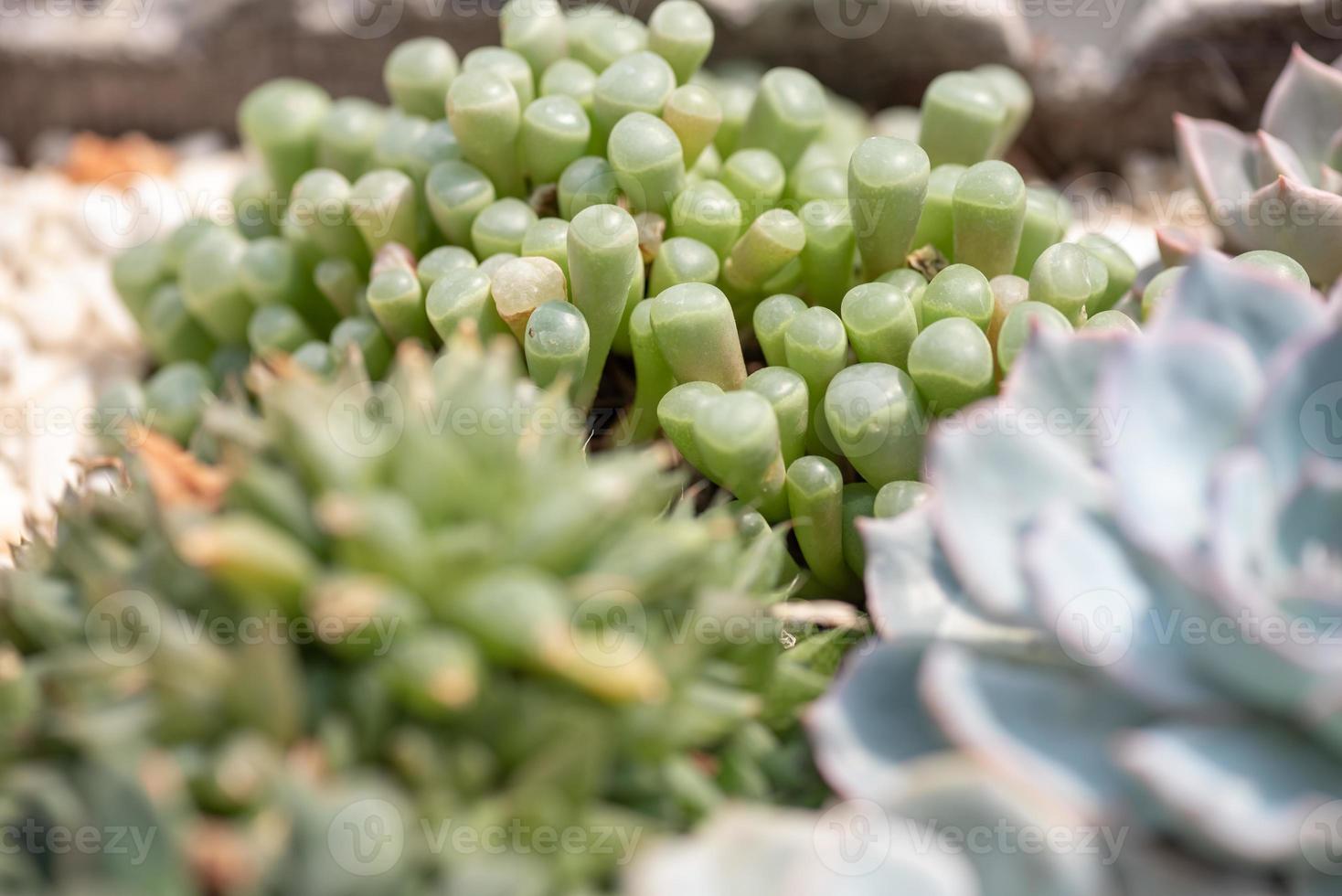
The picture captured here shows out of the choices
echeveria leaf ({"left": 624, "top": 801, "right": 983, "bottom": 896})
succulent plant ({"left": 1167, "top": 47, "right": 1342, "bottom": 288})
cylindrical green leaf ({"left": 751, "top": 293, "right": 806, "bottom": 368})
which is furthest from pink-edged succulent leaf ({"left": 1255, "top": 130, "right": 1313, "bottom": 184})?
echeveria leaf ({"left": 624, "top": 801, "right": 983, "bottom": 896})

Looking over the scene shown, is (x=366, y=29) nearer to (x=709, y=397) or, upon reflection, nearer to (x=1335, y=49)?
(x=709, y=397)

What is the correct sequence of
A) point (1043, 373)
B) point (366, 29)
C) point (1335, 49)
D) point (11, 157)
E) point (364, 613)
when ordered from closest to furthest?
point (364, 613) → point (1043, 373) → point (1335, 49) → point (366, 29) → point (11, 157)

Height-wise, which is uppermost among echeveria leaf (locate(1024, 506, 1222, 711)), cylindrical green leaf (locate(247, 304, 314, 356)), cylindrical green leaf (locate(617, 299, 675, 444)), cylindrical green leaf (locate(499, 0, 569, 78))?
cylindrical green leaf (locate(499, 0, 569, 78))

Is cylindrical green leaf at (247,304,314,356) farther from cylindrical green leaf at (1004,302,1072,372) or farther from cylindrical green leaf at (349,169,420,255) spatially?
cylindrical green leaf at (1004,302,1072,372)

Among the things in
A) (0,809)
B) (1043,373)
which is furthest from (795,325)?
(0,809)

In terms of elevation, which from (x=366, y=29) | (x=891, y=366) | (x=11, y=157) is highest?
(x=891, y=366)
